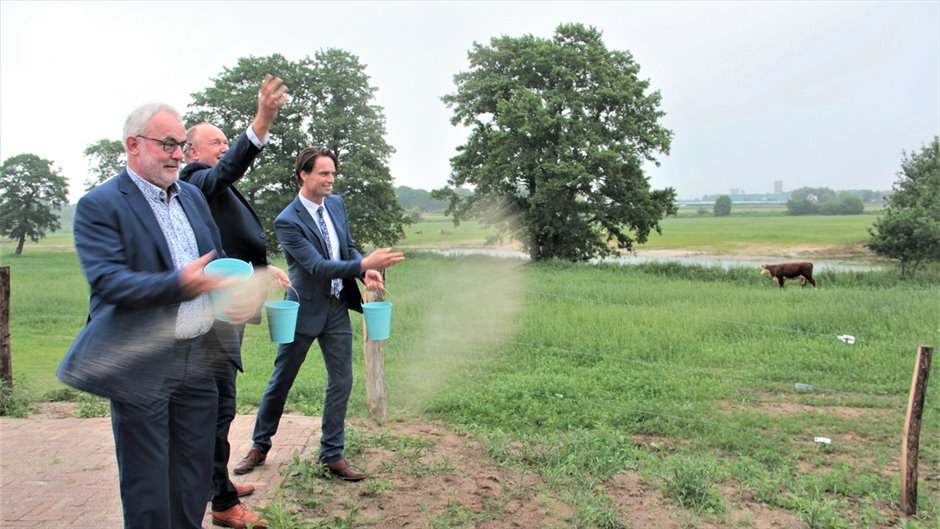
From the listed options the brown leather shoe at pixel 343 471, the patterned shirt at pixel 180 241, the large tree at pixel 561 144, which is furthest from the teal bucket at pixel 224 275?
the large tree at pixel 561 144

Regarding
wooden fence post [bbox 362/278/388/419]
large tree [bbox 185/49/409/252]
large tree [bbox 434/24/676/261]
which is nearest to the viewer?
wooden fence post [bbox 362/278/388/419]

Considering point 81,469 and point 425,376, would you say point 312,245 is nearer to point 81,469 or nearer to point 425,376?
point 81,469

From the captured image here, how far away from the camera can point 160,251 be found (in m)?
2.36

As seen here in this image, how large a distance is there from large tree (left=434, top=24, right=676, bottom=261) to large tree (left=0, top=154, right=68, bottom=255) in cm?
1475

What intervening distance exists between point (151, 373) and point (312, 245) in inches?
59.1

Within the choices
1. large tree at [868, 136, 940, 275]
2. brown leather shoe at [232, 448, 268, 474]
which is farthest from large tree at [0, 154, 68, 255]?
large tree at [868, 136, 940, 275]

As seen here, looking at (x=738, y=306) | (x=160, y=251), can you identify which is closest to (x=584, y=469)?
(x=160, y=251)

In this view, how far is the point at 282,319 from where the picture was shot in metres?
3.51

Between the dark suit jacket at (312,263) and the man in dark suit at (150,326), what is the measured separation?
1.07 metres

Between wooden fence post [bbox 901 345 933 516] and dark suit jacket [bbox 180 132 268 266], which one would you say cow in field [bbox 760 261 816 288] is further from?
dark suit jacket [bbox 180 132 268 266]

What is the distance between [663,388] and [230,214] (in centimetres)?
473

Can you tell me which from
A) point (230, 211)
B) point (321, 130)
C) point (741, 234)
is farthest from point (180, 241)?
point (741, 234)

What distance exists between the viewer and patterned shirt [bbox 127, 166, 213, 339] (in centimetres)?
238

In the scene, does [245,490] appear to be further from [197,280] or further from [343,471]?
[197,280]
